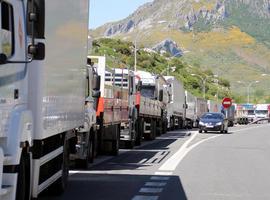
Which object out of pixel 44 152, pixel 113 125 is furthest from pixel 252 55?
pixel 44 152

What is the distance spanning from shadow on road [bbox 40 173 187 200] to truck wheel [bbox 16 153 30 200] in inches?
123

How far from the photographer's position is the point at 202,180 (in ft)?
51.2

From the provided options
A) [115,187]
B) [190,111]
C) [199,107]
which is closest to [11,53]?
[115,187]

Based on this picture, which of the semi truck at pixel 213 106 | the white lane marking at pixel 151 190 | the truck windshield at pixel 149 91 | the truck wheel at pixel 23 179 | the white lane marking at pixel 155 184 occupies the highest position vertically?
the semi truck at pixel 213 106

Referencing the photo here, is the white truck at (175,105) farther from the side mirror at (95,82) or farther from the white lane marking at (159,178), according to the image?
the white lane marking at (159,178)

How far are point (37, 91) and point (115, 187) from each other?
5338 millimetres

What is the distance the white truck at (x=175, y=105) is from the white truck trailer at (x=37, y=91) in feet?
125

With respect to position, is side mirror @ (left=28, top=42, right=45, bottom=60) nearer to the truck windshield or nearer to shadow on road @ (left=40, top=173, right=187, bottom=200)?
shadow on road @ (left=40, top=173, right=187, bottom=200)

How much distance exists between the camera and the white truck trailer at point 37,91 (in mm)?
7445

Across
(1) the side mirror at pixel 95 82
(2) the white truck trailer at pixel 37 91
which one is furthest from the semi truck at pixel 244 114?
(2) the white truck trailer at pixel 37 91

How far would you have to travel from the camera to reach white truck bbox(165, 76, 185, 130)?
171 feet

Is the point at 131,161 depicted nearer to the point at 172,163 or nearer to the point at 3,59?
the point at 172,163

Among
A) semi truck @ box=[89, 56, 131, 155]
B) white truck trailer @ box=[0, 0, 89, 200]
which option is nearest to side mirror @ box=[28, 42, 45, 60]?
white truck trailer @ box=[0, 0, 89, 200]

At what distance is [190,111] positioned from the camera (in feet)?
225
